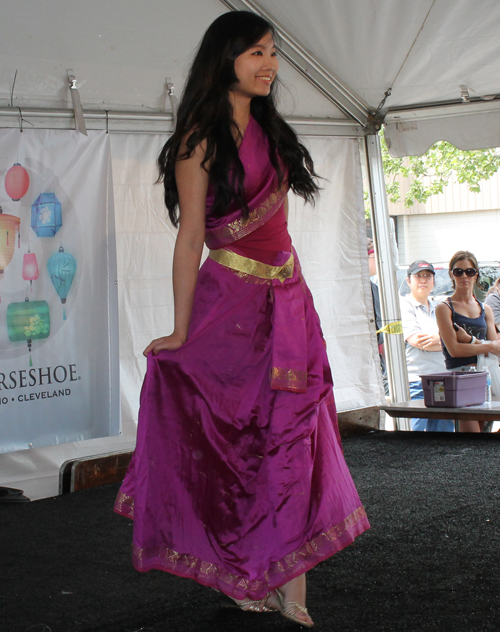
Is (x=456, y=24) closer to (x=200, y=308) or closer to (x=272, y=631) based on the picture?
(x=200, y=308)

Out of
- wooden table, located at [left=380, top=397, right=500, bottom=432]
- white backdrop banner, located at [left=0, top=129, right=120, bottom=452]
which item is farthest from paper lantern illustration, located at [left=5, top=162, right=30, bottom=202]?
wooden table, located at [left=380, top=397, right=500, bottom=432]

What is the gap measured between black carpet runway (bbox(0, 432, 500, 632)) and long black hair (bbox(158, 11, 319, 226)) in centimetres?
A: 96

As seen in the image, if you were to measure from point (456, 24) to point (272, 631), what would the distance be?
8.74 ft

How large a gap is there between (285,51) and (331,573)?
97.9 inches

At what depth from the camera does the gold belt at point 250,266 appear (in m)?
1.54

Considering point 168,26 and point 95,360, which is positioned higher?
point 168,26

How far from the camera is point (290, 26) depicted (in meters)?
3.13

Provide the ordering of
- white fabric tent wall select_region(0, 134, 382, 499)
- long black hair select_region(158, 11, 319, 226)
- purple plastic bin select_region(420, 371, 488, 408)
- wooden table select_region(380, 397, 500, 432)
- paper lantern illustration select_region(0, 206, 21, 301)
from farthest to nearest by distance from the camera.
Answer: purple plastic bin select_region(420, 371, 488, 408) → wooden table select_region(380, 397, 500, 432) → white fabric tent wall select_region(0, 134, 382, 499) → paper lantern illustration select_region(0, 206, 21, 301) → long black hair select_region(158, 11, 319, 226)

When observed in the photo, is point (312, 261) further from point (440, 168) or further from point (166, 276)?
point (440, 168)

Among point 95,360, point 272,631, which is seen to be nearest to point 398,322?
point 95,360

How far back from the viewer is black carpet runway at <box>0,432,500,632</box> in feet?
4.95

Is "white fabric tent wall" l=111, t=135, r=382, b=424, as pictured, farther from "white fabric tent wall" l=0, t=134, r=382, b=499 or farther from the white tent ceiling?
the white tent ceiling

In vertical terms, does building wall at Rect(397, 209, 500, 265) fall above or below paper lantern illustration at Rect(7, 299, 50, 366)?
above

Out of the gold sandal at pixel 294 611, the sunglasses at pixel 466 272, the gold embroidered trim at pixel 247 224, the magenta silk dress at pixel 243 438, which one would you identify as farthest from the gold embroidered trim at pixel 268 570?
the sunglasses at pixel 466 272
